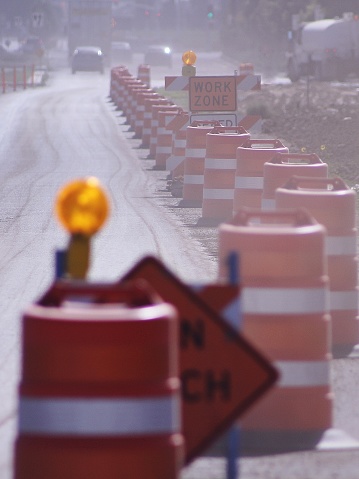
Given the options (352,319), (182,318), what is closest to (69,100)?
(352,319)

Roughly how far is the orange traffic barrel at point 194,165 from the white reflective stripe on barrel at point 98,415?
1296cm

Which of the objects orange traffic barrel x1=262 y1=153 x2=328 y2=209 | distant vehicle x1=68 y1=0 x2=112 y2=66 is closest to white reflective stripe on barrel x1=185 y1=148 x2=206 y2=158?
orange traffic barrel x1=262 y1=153 x2=328 y2=209

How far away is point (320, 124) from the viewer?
33188mm

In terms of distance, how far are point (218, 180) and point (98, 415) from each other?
1143 cm

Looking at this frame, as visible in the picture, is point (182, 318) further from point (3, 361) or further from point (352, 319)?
point (352, 319)

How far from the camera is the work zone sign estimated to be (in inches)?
748

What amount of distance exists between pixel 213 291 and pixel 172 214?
1121cm

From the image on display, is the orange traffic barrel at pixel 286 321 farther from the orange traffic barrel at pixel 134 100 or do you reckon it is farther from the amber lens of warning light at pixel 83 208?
the orange traffic barrel at pixel 134 100

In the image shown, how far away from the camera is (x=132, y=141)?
99.0 ft

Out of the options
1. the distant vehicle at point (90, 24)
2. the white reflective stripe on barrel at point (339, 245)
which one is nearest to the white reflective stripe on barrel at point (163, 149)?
the white reflective stripe on barrel at point (339, 245)

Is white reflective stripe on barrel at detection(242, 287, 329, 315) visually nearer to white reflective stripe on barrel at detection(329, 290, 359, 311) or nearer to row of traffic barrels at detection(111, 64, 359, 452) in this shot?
row of traffic barrels at detection(111, 64, 359, 452)

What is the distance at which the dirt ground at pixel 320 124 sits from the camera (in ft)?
80.2

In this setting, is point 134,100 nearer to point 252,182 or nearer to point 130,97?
point 130,97

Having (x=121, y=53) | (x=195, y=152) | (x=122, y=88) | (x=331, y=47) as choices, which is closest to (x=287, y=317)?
(x=195, y=152)
